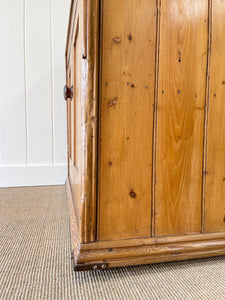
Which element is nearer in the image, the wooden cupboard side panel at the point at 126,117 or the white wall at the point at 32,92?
the wooden cupboard side panel at the point at 126,117

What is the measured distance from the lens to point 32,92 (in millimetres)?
1455

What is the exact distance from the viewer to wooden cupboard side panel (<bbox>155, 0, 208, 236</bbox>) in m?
A: 0.55

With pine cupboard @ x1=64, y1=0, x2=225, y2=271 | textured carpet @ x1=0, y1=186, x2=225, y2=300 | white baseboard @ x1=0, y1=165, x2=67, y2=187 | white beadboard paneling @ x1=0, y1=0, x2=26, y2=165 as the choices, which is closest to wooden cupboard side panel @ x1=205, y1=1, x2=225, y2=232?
pine cupboard @ x1=64, y1=0, x2=225, y2=271

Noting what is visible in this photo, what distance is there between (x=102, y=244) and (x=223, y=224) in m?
0.33

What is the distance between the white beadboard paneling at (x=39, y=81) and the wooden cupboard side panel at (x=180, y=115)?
1080 mm

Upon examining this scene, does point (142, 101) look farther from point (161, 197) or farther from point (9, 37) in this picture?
point (9, 37)

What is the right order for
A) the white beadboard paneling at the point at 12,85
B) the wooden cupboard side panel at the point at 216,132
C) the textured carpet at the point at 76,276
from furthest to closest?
1. the white beadboard paneling at the point at 12,85
2. the wooden cupboard side panel at the point at 216,132
3. the textured carpet at the point at 76,276

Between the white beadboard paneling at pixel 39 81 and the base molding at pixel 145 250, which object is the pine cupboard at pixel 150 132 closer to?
the base molding at pixel 145 250

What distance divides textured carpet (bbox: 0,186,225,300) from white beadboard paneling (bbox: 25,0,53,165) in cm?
80

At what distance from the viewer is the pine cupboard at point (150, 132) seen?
1.67 feet

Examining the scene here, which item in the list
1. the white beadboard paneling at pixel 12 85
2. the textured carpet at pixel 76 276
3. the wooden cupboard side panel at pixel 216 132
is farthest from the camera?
the white beadboard paneling at pixel 12 85

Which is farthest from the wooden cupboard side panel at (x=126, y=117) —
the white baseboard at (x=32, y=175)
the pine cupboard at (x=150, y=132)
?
the white baseboard at (x=32, y=175)

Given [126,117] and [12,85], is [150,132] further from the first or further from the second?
[12,85]

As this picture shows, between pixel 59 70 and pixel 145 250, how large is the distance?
50.8 inches
